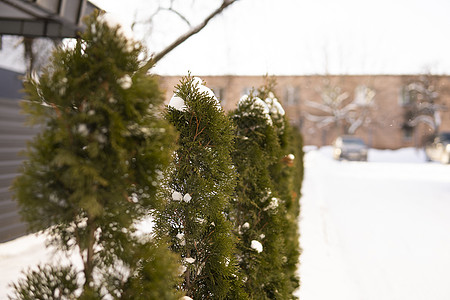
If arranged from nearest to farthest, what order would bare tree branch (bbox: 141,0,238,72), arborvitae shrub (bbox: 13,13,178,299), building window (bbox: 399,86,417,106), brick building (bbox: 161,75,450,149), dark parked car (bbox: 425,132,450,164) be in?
arborvitae shrub (bbox: 13,13,178,299) → bare tree branch (bbox: 141,0,238,72) → dark parked car (bbox: 425,132,450,164) → building window (bbox: 399,86,417,106) → brick building (bbox: 161,75,450,149)

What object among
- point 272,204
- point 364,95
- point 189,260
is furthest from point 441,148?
point 189,260

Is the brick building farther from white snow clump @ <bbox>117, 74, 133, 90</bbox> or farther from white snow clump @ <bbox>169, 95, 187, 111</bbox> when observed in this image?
white snow clump @ <bbox>117, 74, 133, 90</bbox>

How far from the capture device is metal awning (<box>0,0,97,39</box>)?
5027 mm

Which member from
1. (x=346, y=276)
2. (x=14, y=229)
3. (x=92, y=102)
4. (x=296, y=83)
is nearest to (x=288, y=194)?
(x=346, y=276)

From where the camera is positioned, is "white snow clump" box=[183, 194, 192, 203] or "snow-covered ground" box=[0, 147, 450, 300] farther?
"snow-covered ground" box=[0, 147, 450, 300]

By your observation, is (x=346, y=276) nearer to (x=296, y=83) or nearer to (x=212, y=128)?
(x=212, y=128)

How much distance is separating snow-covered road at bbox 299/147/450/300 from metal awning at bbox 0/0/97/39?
16.8 ft

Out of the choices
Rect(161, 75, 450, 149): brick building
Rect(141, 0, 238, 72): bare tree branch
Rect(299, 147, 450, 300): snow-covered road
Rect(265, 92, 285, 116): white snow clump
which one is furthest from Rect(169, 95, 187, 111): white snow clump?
Rect(161, 75, 450, 149): brick building

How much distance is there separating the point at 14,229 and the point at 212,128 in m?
5.43

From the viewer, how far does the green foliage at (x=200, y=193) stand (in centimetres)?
232

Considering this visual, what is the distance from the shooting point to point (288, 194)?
4.43 metres

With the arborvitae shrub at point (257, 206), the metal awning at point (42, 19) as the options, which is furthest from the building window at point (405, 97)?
the arborvitae shrub at point (257, 206)

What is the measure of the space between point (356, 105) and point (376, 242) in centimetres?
3233

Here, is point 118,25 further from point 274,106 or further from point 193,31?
point 193,31
